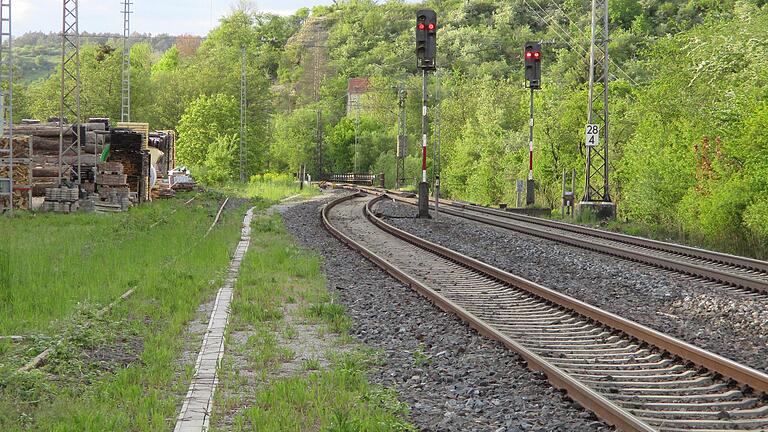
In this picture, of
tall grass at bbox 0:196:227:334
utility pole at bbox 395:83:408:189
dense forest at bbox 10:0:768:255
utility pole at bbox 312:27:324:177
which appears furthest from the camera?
utility pole at bbox 312:27:324:177

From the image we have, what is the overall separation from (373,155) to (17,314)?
268 feet

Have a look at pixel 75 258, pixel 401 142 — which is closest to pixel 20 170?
pixel 75 258

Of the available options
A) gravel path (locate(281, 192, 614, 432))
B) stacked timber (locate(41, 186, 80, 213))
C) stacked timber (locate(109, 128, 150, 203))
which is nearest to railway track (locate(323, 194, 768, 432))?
gravel path (locate(281, 192, 614, 432))

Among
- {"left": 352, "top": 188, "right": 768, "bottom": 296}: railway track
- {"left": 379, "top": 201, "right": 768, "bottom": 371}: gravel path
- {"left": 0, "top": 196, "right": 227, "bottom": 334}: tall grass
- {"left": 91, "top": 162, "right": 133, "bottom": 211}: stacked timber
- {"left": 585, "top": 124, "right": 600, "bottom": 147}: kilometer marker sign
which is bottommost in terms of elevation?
{"left": 0, "top": 196, "right": 227, "bottom": 334}: tall grass

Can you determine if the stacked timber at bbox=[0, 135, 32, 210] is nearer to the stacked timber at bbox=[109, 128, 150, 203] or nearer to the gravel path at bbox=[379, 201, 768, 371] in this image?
the stacked timber at bbox=[109, 128, 150, 203]

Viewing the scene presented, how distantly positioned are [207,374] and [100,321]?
2.75 meters

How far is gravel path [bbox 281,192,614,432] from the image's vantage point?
6.23 meters

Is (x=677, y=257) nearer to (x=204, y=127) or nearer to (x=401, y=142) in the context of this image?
(x=401, y=142)

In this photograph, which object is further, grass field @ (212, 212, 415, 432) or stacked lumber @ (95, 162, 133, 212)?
stacked lumber @ (95, 162, 133, 212)

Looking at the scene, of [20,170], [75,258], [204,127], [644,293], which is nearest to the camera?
[644,293]

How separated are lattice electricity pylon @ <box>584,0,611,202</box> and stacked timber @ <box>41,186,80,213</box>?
54.8ft

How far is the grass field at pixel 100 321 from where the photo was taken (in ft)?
20.7

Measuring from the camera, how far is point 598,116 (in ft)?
114

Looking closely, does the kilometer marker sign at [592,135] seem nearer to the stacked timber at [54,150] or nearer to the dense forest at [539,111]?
the dense forest at [539,111]
